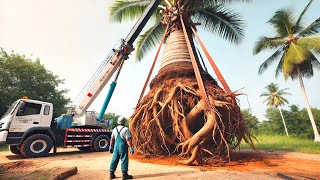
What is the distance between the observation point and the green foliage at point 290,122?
4249cm

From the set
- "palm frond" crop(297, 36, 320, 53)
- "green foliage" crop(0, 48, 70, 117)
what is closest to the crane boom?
"green foliage" crop(0, 48, 70, 117)

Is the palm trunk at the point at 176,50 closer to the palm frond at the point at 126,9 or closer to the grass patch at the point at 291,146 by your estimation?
the palm frond at the point at 126,9

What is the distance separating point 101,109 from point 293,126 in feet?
158

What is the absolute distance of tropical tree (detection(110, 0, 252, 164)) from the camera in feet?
22.3

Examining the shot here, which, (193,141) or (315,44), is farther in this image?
(315,44)

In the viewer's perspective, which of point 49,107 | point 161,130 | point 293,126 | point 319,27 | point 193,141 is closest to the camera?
point 193,141

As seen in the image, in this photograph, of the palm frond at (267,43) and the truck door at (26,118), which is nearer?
the truck door at (26,118)

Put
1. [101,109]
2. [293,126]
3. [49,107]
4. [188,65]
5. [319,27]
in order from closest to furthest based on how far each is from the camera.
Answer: [188,65], [49,107], [101,109], [319,27], [293,126]

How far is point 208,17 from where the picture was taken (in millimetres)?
12234

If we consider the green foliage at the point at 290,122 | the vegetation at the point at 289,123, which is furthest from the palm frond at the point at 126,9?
the green foliage at the point at 290,122

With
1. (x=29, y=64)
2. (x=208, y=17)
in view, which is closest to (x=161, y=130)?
(x=208, y=17)

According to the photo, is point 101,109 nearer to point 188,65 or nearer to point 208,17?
point 188,65

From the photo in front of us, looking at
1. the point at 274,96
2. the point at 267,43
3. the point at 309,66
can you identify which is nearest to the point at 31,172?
the point at 267,43

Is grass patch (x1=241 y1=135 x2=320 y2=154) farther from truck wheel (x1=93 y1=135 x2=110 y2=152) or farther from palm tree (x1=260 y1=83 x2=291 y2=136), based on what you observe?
palm tree (x1=260 y1=83 x2=291 y2=136)
